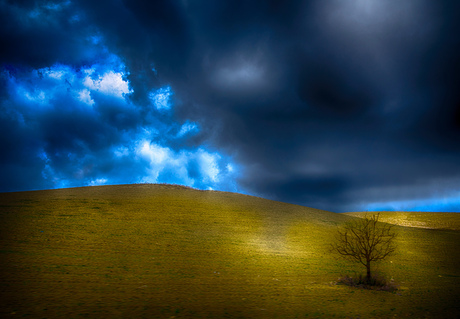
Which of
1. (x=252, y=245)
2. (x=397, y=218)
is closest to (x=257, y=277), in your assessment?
(x=252, y=245)

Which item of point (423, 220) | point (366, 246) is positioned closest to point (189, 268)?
point (366, 246)

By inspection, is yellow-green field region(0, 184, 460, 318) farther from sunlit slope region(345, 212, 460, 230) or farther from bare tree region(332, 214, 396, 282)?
sunlit slope region(345, 212, 460, 230)

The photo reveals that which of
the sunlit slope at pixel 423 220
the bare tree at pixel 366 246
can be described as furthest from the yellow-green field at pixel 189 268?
the sunlit slope at pixel 423 220

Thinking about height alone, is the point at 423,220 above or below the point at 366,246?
above

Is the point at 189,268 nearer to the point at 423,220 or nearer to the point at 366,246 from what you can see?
the point at 366,246

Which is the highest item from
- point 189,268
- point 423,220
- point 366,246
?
point 423,220

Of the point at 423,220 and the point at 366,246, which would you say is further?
the point at 423,220

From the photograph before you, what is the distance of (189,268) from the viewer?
1900 cm

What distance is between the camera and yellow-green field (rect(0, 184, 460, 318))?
35.6 ft

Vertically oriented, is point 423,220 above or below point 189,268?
above

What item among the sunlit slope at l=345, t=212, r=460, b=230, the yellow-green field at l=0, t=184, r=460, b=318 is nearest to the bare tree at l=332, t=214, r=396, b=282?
the yellow-green field at l=0, t=184, r=460, b=318

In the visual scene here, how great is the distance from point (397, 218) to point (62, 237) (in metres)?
80.3

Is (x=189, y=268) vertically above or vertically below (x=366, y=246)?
below

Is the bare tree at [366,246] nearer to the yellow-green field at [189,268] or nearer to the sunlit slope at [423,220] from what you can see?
the yellow-green field at [189,268]
